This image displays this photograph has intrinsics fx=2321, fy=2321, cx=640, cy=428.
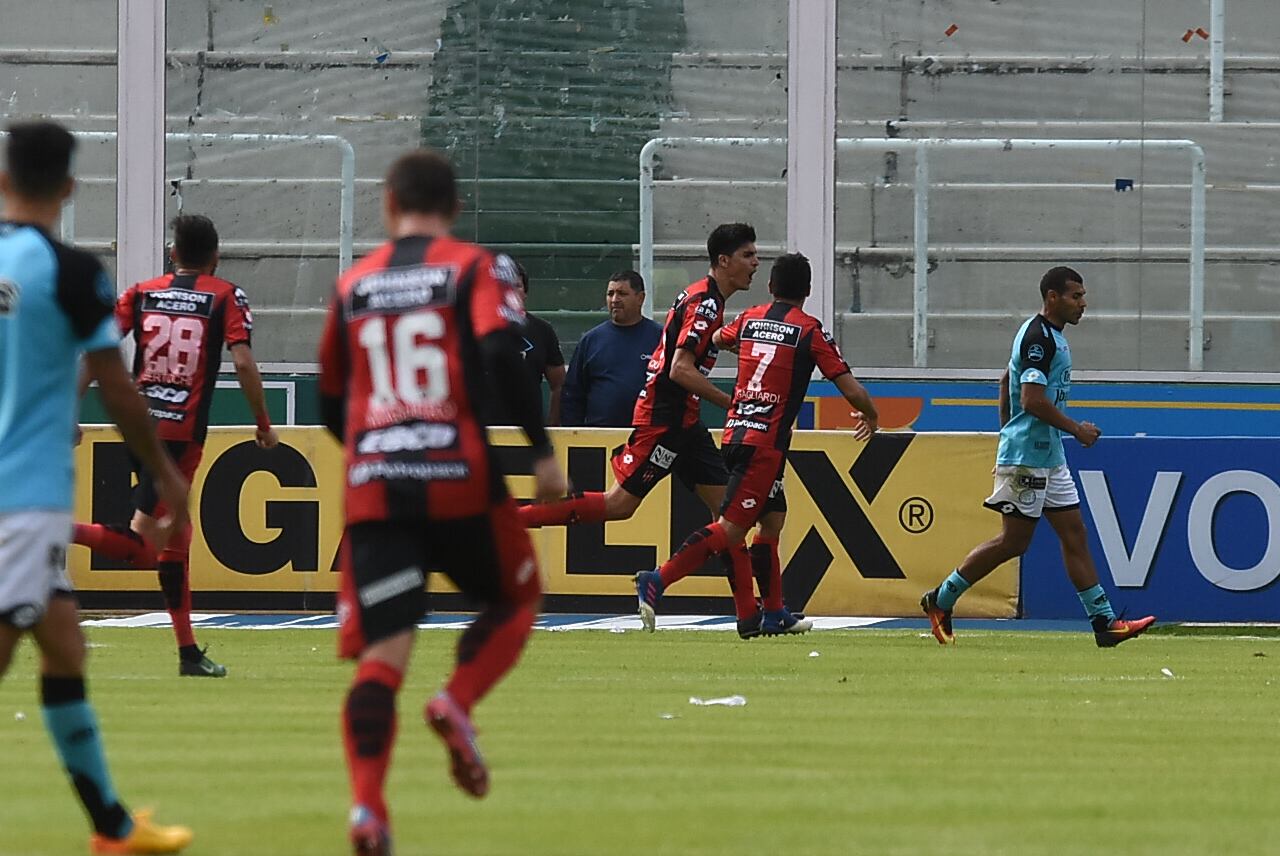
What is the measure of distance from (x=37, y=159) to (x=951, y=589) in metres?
8.41

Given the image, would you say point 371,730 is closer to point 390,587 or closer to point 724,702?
point 390,587

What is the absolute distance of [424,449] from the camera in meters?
5.90

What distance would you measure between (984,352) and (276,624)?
7.11m

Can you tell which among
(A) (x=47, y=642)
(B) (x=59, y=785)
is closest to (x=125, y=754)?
(B) (x=59, y=785)

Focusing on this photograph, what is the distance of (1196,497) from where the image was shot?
15727mm

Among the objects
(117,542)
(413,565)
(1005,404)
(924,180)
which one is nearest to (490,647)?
(413,565)

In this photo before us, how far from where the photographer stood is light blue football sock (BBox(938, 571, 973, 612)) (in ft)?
44.5

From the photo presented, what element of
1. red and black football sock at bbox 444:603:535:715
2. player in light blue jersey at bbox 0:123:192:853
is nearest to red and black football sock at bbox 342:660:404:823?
red and black football sock at bbox 444:603:535:715

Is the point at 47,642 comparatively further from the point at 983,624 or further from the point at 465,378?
the point at 983,624

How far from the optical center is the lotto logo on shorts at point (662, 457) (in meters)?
14.1

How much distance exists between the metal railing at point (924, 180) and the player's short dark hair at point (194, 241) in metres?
8.23

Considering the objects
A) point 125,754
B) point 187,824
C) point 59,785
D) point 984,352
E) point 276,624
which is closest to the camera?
point 187,824

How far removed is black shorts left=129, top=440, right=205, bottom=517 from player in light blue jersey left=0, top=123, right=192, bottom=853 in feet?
17.5

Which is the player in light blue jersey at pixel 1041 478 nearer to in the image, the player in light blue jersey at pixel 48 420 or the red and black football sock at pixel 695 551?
the red and black football sock at pixel 695 551
